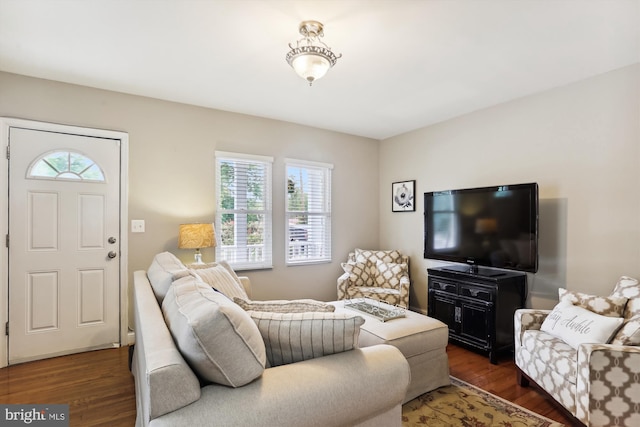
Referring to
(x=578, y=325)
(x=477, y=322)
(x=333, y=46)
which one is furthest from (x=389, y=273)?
(x=333, y=46)

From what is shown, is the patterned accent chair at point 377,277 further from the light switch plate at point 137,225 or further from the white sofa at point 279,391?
the white sofa at point 279,391

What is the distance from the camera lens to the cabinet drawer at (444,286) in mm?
3354

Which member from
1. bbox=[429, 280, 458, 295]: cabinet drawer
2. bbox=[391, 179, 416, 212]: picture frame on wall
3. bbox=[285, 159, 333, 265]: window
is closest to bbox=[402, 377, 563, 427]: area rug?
bbox=[429, 280, 458, 295]: cabinet drawer

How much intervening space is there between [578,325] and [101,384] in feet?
11.3

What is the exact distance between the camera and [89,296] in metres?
3.12

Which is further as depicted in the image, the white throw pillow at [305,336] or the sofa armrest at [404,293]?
the sofa armrest at [404,293]

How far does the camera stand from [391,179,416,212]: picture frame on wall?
443 centimetres

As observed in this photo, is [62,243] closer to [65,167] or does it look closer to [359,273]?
[65,167]

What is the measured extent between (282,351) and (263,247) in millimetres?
2761

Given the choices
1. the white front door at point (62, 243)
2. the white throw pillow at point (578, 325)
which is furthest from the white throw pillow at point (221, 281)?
the white throw pillow at point (578, 325)

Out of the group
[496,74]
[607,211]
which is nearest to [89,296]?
[496,74]

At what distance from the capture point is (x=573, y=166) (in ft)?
9.66

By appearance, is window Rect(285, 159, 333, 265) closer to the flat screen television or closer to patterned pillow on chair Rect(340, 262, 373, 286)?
patterned pillow on chair Rect(340, 262, 373, 286)

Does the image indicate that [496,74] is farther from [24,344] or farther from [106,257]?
[24,344]
